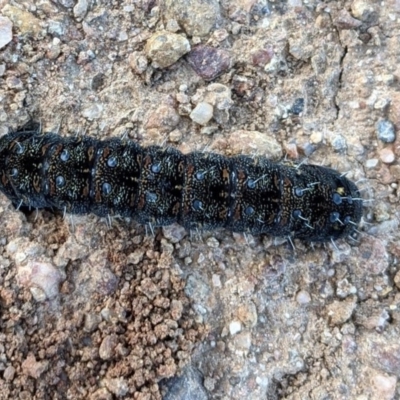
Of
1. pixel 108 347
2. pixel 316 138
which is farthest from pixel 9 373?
pixel 316 138

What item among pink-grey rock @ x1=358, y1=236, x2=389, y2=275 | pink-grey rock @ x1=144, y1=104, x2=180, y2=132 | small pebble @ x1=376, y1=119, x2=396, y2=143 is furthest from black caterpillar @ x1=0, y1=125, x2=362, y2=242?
small pebble @ x1=376, y1=119, x2=396, y2=143

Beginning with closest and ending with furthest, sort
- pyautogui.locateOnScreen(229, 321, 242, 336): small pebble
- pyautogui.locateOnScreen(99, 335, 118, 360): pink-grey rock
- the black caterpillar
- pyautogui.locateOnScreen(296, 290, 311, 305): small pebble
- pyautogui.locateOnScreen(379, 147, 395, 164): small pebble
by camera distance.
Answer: pyautogui.locateOnScreen(99, 335, 118, 360): pink-grey rock → the black caterpillar → pyautogui.locateOnScreen(229, 321, 242, 336): small pebble → pyautogui.locateOnScreen(296, 290, 311, 305): small pebble → pyautogui.locateOnScreen(379, 147, 395, 164): small pebble

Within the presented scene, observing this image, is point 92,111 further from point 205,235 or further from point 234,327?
point 234,327

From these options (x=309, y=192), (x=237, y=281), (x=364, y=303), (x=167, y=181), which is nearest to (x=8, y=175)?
(x=167, y=181)

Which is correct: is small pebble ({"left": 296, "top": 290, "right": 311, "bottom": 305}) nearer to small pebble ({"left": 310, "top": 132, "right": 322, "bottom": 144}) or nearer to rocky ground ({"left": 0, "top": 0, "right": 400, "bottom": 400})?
rocky ground ({"left": 0, "top": 0, "right": 400, "bottom": 400})

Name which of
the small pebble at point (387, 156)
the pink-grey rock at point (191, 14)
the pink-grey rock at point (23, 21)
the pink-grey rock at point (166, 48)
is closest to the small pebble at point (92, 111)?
the pink-grey rock at point (166, 48)

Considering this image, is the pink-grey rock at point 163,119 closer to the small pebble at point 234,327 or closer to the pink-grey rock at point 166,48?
the pink-grey rock at point 166,48
